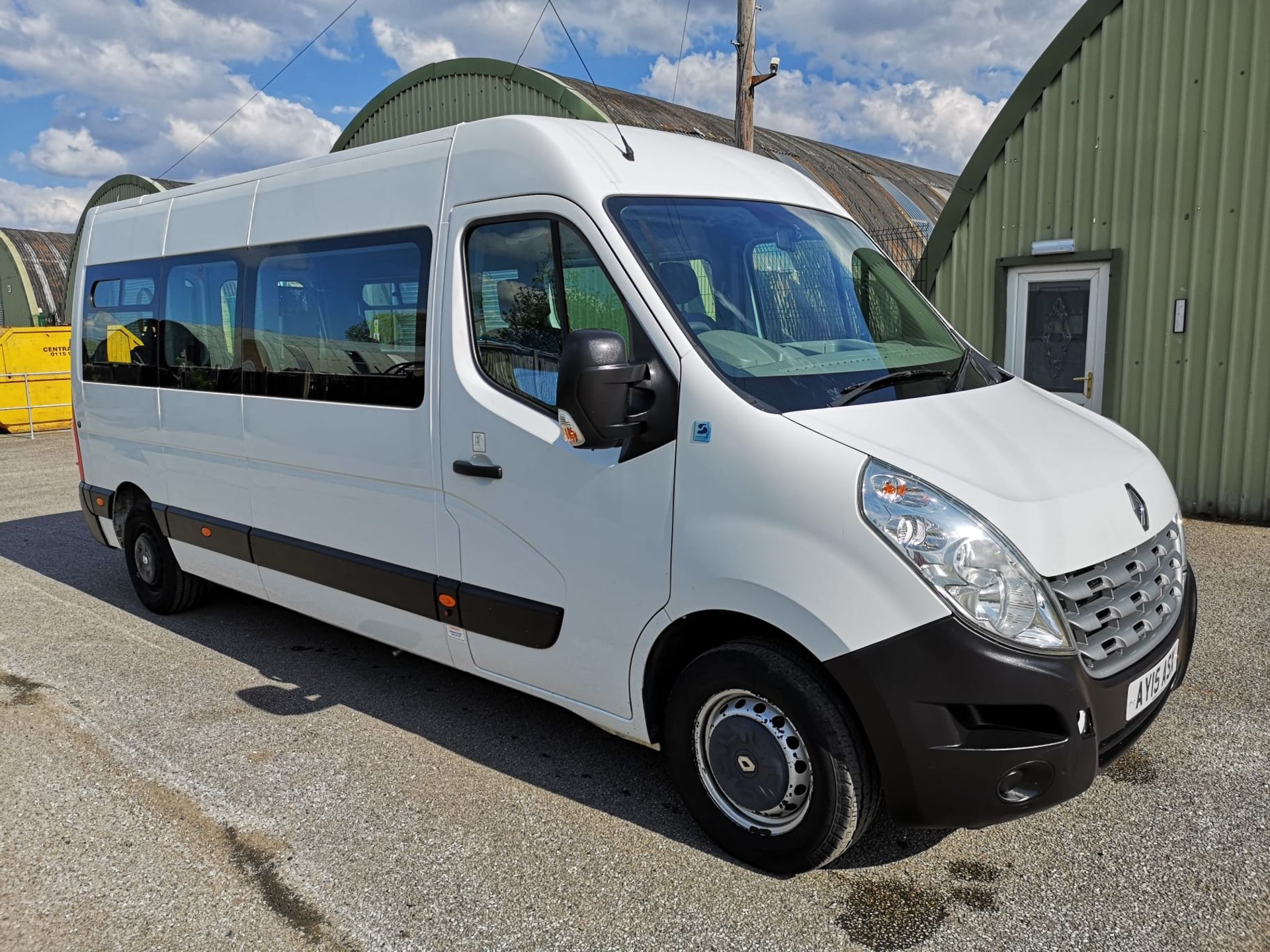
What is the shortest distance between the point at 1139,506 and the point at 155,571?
5740 mm

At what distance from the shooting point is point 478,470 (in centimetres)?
385

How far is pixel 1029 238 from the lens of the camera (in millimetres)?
9445

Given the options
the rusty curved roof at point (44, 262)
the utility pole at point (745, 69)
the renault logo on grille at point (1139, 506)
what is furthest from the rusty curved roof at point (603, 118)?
the rusty curved roof at point (44, 262)

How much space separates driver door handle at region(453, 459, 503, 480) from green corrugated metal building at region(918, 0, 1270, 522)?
7.02 m

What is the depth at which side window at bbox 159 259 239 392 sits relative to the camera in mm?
5391

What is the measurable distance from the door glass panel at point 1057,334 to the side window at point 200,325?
7.26 m

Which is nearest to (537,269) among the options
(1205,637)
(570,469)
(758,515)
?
(570,469)

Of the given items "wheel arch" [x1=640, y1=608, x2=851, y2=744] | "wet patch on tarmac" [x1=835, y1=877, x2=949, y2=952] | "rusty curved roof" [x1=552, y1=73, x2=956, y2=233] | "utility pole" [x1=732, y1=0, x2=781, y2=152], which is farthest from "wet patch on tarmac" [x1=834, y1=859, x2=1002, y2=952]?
"rusty curved roof" [x1=552, y1=73, x2=956, y2=233]

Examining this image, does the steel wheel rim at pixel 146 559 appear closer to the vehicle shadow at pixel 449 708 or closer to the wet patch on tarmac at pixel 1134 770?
the vehicle shadow at pixel 449 708

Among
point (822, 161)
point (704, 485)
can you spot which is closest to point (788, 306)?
point (704, 485)

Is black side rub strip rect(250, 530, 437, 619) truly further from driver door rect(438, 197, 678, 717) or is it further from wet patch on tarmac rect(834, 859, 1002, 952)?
wet patch on tarmac rect(834, 859, 1002, 952)

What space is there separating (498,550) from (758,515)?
1.27 m

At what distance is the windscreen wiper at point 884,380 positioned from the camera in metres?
3.18

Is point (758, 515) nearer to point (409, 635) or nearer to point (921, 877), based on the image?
point (921, 877)
